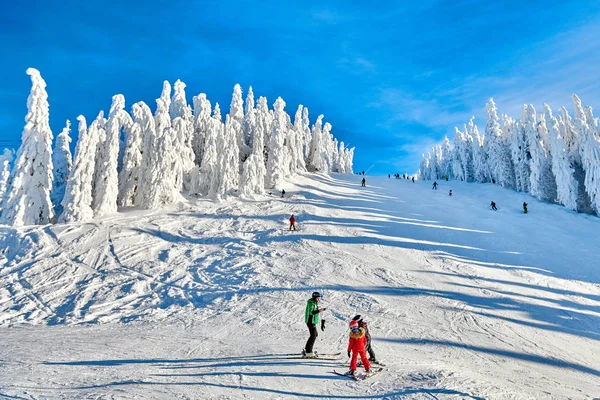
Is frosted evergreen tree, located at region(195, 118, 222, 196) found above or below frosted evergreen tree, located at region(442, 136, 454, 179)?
below

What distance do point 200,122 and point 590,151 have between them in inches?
2119

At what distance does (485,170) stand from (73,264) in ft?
258

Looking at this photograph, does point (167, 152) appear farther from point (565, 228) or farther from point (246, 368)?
point (565, 228)

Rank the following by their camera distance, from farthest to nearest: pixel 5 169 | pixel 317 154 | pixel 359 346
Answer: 1. pixel 317 154
2. pixel 5 169
3. pixel 359 346

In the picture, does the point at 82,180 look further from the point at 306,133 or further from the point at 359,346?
the point at 306,133

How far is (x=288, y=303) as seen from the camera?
643 inches

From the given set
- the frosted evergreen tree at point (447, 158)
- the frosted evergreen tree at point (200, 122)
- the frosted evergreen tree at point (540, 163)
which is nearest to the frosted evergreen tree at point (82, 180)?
the frosted evergreen tree at point (200, 122)

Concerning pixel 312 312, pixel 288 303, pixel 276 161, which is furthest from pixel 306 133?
pixel 312 312

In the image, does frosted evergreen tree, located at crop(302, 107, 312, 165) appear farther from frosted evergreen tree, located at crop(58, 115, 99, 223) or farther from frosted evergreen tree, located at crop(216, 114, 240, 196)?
frosted evergreen tree, located at crop(58, 115, 99, 223)

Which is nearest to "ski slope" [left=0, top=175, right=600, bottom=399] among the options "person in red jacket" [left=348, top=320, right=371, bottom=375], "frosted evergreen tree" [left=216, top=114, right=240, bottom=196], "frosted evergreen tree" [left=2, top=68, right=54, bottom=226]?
"person in red jacket" [left=348, top=320, right=371, bottom=375]

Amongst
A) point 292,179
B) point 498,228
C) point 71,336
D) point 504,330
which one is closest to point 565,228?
point 498,228

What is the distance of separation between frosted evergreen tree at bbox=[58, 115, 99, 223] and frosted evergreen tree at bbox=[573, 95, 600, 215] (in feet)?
182

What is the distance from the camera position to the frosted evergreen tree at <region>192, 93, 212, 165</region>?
50125 millimetres

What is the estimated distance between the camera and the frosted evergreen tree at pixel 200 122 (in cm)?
5012
